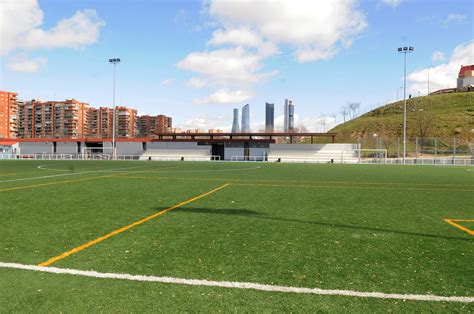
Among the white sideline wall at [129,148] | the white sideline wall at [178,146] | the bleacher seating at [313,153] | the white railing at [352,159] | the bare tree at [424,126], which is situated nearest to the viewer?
the white railing at [352,159]

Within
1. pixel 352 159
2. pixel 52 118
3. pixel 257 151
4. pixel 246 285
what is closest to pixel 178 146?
pixel 257 151

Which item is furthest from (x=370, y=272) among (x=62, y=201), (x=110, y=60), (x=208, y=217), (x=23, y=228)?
(x=110, y=60)

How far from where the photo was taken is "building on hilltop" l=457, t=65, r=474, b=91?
17027cm

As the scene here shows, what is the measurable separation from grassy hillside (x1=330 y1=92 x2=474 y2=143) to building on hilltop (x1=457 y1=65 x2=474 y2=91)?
79.1 ft

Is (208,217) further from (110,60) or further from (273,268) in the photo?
(110,60)

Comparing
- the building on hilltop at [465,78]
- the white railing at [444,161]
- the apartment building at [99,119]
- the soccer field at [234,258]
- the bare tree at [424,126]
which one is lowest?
the soccer field at [234,258]

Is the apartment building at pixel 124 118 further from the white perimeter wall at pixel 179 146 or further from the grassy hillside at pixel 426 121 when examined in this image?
the white perimeter wall at pixel 179 146

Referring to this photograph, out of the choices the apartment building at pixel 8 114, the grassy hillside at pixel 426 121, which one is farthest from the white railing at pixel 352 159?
the apartment building at pixel 8 114

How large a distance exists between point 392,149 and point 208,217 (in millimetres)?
60528

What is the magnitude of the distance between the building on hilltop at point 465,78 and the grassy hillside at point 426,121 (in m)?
24.1

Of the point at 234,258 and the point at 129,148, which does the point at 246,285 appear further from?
the point at 129,148

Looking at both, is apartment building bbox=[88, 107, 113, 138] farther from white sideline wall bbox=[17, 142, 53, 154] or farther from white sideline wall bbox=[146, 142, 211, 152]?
white sideline wall bbox=[146, 142, 211, 152]

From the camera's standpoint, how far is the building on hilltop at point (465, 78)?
17027 cm

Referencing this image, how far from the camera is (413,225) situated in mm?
7797
